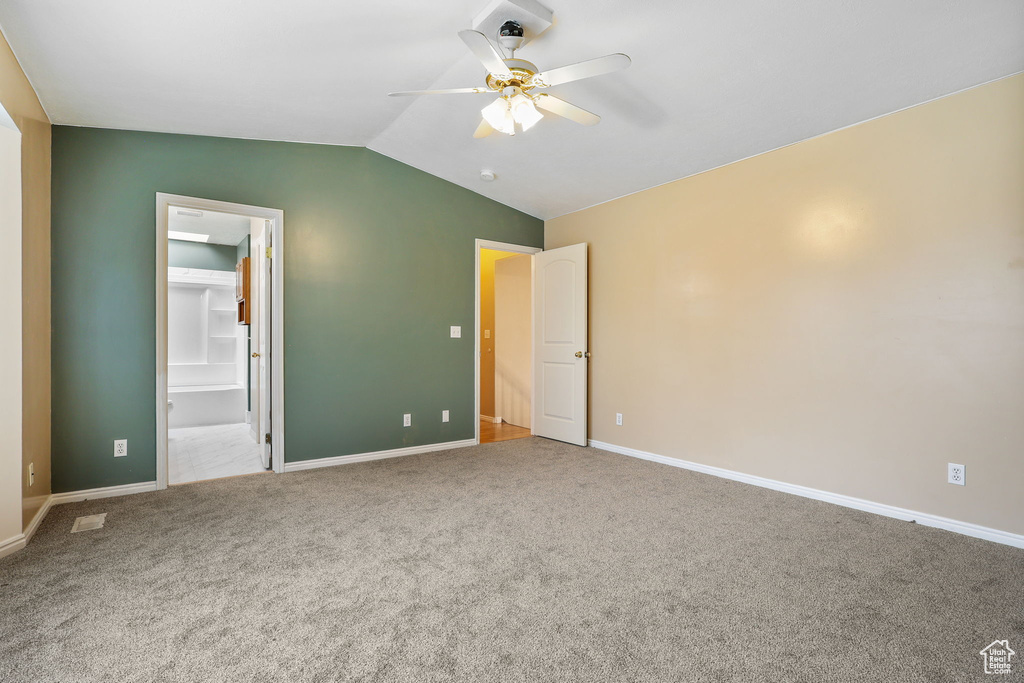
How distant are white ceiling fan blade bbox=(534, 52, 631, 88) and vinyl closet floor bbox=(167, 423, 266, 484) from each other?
360 cm

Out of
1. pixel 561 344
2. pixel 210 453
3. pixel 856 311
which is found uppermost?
pixel 856 311

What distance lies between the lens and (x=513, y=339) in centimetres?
627

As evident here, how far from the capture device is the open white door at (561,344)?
4820mm

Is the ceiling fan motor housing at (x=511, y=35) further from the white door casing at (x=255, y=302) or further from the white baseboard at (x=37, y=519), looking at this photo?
the white baseboard at (x=37, y=519)

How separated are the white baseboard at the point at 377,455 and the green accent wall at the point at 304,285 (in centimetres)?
5

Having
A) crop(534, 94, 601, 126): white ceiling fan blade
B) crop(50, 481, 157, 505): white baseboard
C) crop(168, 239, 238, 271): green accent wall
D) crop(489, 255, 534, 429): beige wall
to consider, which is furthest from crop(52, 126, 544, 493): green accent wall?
crop(168, 239, 238, 271): green accent wall

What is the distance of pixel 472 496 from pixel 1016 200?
11.4 ft

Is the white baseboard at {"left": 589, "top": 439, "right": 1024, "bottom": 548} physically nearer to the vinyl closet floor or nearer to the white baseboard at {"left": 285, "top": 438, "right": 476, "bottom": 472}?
the white baseboard at {"left": 285, "top": 438, "right": 476, "bottom": 472}

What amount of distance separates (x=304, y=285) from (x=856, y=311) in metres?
3.98

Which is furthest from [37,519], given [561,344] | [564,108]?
[561,344]

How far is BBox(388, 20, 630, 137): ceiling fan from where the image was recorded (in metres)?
2.04

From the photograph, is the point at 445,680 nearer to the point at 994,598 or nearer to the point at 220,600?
the point at 220,600

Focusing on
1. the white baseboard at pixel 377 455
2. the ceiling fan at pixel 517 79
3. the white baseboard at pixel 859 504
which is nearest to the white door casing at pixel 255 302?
the white baseboard at pixel 377 455

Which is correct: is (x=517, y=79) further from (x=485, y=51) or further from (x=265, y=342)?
(x=265, y=342)
